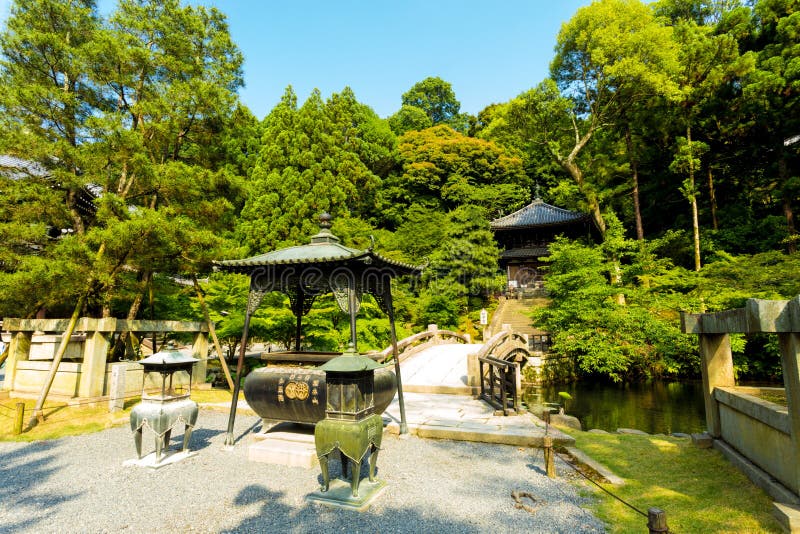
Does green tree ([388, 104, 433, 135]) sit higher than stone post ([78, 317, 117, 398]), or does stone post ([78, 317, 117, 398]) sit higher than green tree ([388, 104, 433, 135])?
green tree ([388, 104, 433, 135])

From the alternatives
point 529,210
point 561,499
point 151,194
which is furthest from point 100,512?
point 529,210

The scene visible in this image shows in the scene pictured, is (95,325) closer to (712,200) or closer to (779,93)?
(712,200)

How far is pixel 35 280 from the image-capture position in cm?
830

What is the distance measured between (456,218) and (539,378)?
1433cm

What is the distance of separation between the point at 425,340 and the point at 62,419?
1549 cm

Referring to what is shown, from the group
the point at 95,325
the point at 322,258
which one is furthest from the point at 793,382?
the point at 95,325

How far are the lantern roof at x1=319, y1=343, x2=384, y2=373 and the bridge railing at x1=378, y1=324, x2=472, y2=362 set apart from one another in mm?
8697

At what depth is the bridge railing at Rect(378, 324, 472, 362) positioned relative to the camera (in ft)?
54.6

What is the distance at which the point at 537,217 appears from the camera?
32344 millimetres

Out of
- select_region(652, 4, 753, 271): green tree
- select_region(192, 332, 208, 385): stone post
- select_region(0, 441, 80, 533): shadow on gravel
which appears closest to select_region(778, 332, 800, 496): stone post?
select_region(0, 441, 80, 533): shadow on gravel

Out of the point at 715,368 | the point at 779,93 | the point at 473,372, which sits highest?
the point at 779,93

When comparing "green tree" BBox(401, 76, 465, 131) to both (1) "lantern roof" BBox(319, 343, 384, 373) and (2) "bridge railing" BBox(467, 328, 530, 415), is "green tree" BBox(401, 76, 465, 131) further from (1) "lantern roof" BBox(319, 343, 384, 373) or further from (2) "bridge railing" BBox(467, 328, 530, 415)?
(1) "lantern roof" BBox(319, 343, 384, 373)

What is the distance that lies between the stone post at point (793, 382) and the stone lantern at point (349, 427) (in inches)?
170

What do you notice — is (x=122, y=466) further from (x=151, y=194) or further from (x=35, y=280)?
(x=151, y=194)
